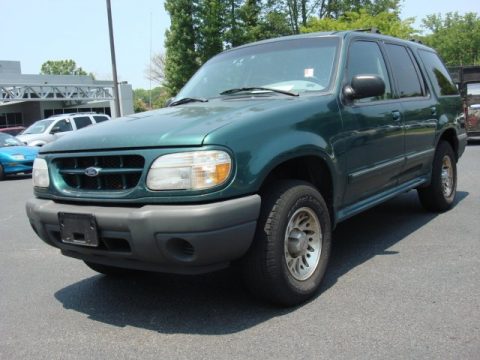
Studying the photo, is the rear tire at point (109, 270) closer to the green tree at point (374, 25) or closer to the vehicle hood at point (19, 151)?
the vehicle hood at point (19, 151)

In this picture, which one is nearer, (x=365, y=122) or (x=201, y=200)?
(x=201, y=200)

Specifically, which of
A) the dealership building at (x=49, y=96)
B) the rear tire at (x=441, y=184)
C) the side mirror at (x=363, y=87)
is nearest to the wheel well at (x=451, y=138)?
the rear tire at (x=441, y=184)

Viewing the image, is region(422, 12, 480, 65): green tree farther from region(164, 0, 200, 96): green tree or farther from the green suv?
the green suv

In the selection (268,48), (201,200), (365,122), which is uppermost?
(268,48)

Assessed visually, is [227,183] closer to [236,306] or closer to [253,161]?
[253,161]

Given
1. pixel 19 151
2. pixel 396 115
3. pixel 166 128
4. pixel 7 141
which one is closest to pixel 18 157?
pixel 19 151

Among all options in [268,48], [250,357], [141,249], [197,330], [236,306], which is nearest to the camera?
[250,357]

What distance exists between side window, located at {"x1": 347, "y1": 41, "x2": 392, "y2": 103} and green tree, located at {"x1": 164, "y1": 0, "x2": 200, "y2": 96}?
99.5 ft

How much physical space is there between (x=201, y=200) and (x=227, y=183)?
7.1 inches

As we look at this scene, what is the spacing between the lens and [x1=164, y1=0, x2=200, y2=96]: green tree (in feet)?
113

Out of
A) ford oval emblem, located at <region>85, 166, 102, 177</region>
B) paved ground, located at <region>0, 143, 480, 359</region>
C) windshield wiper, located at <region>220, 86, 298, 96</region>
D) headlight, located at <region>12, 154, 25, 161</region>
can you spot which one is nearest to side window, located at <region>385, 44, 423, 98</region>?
paved ground, located at <region>0, 143, 480, 359</region>

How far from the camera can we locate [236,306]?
3633 millimetres

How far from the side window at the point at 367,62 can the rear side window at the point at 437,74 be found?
1.19 meters

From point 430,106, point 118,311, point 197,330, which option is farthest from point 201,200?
point 430,106
